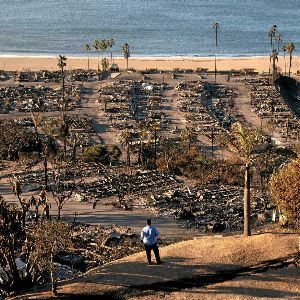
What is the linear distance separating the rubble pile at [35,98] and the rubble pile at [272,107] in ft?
58.6

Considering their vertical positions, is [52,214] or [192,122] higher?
[192,122]

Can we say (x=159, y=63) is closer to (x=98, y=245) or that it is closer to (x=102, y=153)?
(x=102, y=153)

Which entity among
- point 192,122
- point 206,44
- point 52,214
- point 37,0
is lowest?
point 52,214

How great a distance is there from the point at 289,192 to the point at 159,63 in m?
74.2

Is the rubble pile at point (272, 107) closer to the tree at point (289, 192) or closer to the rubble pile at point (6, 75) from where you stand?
the rubble pile at point (6, 75)

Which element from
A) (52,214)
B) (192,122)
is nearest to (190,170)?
(52,214)

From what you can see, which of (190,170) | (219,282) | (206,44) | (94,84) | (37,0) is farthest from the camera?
(37,0)

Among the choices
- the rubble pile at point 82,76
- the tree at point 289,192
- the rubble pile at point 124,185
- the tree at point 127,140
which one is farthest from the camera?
the rubble pile at point 82,76

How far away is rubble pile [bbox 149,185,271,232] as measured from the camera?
30948mm

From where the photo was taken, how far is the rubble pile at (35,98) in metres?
60.8

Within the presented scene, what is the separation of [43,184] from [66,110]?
75.8ft

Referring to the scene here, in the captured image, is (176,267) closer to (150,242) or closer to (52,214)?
(150,242)

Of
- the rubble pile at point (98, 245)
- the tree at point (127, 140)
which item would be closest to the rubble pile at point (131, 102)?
the tree at point (127, 140)

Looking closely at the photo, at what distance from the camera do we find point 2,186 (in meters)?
37.5
